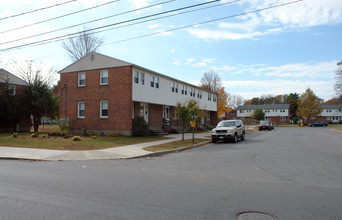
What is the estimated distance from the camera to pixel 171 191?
218 inches

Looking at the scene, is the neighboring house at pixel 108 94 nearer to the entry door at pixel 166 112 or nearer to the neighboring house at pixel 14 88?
the entry door at pixel 166 112

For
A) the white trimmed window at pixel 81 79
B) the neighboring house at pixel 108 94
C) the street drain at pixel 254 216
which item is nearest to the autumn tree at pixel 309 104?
the neighboring house at pixel 108 94

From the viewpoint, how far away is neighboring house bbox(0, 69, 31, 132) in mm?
25219

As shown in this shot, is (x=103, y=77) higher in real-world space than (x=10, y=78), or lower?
lower

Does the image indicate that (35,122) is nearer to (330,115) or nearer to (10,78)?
(10,78)

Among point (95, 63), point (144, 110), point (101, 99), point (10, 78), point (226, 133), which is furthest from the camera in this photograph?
point (10, 78)

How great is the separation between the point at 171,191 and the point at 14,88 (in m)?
26.7

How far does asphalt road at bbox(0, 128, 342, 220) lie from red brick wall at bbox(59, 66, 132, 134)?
12.4 metres

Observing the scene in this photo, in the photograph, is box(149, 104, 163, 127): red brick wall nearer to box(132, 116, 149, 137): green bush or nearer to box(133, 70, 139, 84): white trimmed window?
box(132, 116, 149, 137): green bush

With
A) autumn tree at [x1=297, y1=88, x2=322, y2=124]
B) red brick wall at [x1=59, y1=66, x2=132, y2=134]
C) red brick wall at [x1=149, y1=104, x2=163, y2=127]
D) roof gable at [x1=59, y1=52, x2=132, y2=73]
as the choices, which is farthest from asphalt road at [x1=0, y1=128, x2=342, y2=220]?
autumn tree at [x1=297, y1=88, x2=322, y2=124]

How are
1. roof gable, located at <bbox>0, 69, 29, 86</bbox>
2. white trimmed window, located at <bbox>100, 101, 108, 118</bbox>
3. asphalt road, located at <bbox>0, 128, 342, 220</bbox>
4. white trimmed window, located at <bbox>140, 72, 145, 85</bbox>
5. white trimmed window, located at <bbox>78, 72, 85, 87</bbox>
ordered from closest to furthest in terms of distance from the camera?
asphalt road, located at <bbox>0, 128, 342, 220</bbox> < white trimmed window, located at <bbox>100, 101, 108, 118</bbox> < white trimmed window, located at <bbox>140, 72, 145, 85</bbox> < white trimmed window, located at <bbox>78, 72, 85, 87</bbox> < roof gable, located at <bbox>0, 69, 29, 86</bbox>

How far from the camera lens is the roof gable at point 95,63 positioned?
21494 millimetres

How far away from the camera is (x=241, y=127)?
20484mm

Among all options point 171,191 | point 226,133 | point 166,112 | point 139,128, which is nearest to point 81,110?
point 139,128
